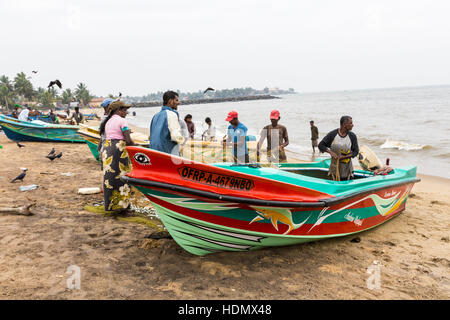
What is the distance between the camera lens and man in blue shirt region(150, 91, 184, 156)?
3957 mm

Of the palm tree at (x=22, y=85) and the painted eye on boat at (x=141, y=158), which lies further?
the palm tree at (x=22, y=85)

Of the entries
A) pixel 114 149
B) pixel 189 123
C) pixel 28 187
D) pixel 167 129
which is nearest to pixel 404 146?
pixel 189 123

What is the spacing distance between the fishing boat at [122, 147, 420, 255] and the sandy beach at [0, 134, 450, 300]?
276 millimetres

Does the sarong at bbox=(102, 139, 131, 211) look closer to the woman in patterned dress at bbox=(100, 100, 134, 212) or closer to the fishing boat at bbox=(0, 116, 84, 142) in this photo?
the woman in patterned dress at bbox=(100, 100, 134, 212)

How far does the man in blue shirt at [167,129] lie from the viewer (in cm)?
396

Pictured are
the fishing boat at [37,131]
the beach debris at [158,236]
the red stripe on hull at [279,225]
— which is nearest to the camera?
the red stripe on hull at [279,225]

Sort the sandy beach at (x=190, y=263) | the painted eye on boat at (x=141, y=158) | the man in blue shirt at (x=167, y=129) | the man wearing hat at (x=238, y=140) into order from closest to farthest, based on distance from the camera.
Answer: the sandy beach at (x=190, y=263), the painted eye on boat at (x=141, y=158), the man in blue shirt at (x=167, y=129), the man wearing hat at (x=238, y=140)

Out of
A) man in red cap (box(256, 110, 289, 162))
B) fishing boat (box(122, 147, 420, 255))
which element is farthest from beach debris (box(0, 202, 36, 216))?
man in red cap (box(256, 110, 289, 162))

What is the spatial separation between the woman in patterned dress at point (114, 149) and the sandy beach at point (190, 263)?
1.77ft

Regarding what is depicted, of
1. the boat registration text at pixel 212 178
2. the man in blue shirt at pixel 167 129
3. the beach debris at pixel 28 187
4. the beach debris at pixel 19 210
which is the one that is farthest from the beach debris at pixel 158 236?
the beach debris at pixel 28 187

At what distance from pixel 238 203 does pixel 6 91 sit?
80376 millimetres

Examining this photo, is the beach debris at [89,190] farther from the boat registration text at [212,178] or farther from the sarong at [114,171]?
the boat registration text at [212,178]

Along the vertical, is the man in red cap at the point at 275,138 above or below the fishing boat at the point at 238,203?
above

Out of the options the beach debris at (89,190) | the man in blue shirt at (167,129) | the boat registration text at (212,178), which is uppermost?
the man in blue shirt at (167,129)
